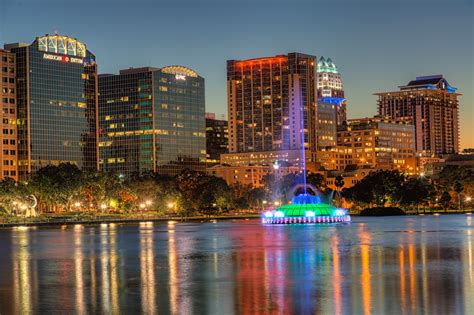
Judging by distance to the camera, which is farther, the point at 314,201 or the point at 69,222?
the point at 69,222

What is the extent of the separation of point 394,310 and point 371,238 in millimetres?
56812

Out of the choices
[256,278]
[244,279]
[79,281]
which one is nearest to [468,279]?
[256,278]

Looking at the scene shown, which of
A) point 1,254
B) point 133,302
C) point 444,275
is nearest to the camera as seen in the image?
point 133,302

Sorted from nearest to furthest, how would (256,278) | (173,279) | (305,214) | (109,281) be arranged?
1. (109,281)
2. (256,278)
3. (173,279)
4. (305,214)

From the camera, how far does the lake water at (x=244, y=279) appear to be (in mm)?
39344

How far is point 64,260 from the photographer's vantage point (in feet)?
220

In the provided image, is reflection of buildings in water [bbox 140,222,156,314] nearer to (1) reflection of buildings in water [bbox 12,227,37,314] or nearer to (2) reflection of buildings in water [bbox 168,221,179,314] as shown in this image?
(2) reflection of buildings in water [bbox 168,221,179,314]

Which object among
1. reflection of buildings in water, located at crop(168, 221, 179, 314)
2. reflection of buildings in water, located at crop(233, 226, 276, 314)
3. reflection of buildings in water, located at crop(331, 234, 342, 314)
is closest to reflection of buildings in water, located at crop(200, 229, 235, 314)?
reflection of buildings in water, located at crop(233, 226, 276, 314)

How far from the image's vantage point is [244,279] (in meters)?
50.1

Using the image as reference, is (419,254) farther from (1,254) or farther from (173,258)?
(1,254)

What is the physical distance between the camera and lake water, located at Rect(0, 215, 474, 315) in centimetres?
3934

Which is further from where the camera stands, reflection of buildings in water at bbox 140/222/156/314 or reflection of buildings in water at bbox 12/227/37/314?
reflection of buildings in water at bbox 12/227/37/314

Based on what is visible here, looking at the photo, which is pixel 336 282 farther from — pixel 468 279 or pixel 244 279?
pixel 468 279

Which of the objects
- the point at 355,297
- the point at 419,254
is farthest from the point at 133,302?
the point at 419,254
